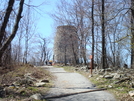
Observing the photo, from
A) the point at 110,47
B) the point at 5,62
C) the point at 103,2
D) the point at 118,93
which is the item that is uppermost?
the point at 103,2

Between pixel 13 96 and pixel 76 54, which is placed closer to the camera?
pixel 13 96

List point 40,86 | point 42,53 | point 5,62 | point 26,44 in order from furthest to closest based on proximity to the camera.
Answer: point 42,53, point 26,44, point 5,62, point 40,86

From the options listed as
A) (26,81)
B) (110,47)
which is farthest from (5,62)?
(110,47)

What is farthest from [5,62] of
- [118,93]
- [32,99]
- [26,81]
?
[118,93]

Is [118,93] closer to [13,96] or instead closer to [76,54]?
[13,96]

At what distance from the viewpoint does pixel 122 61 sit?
3130cm

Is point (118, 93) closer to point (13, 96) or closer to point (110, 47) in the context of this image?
point (13, 96)

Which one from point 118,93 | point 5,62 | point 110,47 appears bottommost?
point 118,93

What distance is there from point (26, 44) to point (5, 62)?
13800mm

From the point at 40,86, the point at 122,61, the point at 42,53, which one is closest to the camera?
the point at 40,86

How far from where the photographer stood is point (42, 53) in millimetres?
47156

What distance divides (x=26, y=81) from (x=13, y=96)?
2.34 metres

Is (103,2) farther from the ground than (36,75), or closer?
farther from the ground

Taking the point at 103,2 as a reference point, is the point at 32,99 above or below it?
below
